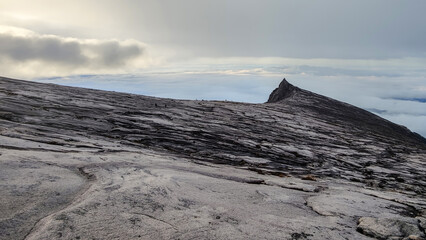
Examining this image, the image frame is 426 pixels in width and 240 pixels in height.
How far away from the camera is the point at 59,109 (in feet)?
62.4

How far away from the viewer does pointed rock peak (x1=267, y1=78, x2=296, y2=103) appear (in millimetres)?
47094

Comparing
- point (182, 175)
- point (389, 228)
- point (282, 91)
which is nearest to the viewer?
point (389, 228)

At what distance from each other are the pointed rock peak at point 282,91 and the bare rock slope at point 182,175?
21181 mm

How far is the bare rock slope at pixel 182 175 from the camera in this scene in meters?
7.20

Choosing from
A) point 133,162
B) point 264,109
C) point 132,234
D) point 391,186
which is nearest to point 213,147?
point 133,162

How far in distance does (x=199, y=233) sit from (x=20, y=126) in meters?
11.4

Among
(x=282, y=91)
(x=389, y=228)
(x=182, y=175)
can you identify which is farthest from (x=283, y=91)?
(x=389, y=228)

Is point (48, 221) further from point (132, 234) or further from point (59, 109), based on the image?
point (59, 109)

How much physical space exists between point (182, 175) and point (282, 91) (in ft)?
131

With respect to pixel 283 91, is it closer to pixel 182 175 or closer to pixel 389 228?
pixel 182 175

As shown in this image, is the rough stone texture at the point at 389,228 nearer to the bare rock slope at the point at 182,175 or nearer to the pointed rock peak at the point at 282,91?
the bare rock slope at the point at 182,175

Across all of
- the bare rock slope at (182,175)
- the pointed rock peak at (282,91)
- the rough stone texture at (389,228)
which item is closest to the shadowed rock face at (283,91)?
the pointed rock peak at (282,91)

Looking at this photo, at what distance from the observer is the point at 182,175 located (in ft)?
35.8

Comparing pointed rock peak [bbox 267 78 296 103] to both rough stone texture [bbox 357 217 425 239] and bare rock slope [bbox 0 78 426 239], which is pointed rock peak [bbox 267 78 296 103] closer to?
bare rock slope [bbox 0 78 426 239]
